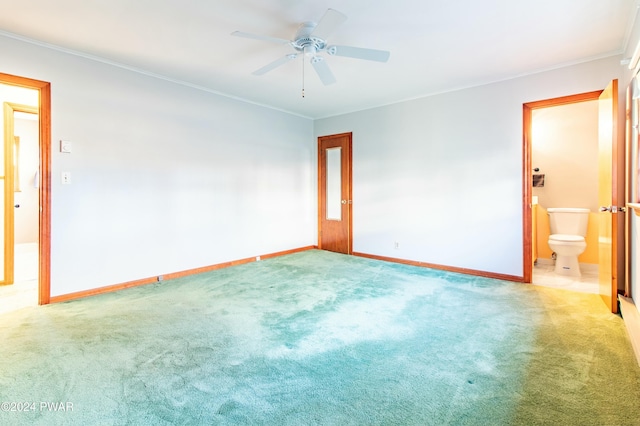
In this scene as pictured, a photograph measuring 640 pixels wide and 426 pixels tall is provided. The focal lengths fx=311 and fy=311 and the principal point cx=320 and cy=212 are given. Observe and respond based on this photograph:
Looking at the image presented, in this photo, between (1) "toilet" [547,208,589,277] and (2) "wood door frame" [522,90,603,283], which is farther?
(1) "toilet" [547,208,589,277]

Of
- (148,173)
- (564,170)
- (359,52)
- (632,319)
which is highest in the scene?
(359,52)

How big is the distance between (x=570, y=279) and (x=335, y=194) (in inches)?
140

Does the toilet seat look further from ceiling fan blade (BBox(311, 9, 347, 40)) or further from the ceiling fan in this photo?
ceiling fan blade (BBox(311, 9, 347, 40))

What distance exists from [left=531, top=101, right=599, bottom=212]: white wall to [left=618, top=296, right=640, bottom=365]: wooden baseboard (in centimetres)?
220

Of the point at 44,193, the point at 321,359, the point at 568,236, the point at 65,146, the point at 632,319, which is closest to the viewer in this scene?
the point at 321,359

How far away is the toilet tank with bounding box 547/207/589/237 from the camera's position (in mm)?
4309

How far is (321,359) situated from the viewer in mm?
1975

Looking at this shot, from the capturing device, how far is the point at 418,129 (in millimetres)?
4512

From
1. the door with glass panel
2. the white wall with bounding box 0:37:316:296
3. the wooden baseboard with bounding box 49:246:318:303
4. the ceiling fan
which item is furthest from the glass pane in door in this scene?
the ceiling fan

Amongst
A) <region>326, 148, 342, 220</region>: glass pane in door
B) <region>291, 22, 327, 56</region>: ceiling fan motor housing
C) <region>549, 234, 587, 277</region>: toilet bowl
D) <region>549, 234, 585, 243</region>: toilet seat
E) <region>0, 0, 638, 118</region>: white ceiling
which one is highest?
<region>0, 0, 638, 118</region>: white ceiling

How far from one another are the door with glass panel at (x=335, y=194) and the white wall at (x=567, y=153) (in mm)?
2803

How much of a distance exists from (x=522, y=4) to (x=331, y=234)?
4.13 m

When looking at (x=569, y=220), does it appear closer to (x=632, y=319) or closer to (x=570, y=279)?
(x=570, y=279)

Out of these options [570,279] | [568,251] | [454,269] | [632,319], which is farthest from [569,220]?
[632,319]
